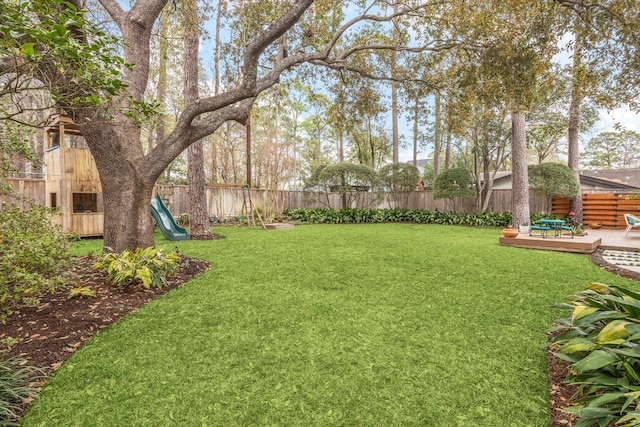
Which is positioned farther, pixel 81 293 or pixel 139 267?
pixel 139 267

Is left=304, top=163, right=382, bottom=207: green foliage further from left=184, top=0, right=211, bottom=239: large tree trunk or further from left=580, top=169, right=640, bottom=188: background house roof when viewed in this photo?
left=580, top=169, right=640, bottom=188: background house roof

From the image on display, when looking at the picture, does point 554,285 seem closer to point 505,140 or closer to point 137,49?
point 137,49

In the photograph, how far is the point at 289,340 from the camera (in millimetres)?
2387

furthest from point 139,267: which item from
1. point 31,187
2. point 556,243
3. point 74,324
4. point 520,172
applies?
point 520,172

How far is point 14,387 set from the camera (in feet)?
5.58

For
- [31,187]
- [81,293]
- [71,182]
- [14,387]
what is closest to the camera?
[14,387]

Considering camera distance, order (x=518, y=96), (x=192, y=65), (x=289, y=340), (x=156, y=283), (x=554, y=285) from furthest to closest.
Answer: (x=192, y=65)
(x=518, y=96)
(x=554, y=285)
(x=156, y=283)
(x=289, y=340)

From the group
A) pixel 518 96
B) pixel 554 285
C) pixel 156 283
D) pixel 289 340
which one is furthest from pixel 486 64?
pixel 156 283

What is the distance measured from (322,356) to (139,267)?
8.37 feet

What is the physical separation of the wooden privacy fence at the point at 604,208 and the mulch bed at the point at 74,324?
11.9 m

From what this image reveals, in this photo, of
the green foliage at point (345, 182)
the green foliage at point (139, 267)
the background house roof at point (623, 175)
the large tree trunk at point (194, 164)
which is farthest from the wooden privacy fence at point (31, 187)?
the background house roof at point (623, 175)

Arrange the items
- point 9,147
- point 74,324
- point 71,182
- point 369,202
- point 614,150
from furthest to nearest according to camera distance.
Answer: point 614,150 < point 369,202 < point 71,182 < point 9,147 < point 74,324

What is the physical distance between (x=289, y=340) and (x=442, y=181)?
11.2 metres

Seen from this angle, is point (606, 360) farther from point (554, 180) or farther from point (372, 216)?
point (372, 216)
